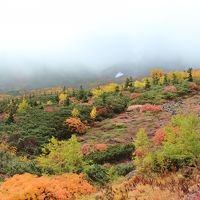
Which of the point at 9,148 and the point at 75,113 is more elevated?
the point at 75,113

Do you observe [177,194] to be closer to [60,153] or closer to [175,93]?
[60,153]

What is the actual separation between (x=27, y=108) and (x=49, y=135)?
26.3m

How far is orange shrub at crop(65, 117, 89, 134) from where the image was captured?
200ft

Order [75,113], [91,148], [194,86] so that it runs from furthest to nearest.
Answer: [194,86] → [75,113] → [91,148]

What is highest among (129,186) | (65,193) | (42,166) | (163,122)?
(129,186)

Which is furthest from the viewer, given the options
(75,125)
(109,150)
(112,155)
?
(75,125)

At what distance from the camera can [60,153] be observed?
29719 mm

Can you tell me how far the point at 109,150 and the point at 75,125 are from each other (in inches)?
794

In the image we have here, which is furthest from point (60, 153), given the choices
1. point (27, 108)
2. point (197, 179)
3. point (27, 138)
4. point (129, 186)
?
point (27, 108)

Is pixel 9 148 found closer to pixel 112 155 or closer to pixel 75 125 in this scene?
pixel 75 125

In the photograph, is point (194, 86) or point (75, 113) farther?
point (194, 86)

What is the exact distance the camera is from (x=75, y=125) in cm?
6147

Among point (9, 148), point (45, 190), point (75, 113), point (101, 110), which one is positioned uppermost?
point (45, 190)

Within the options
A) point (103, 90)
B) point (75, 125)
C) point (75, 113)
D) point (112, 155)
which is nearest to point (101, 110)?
point (75, 113)
